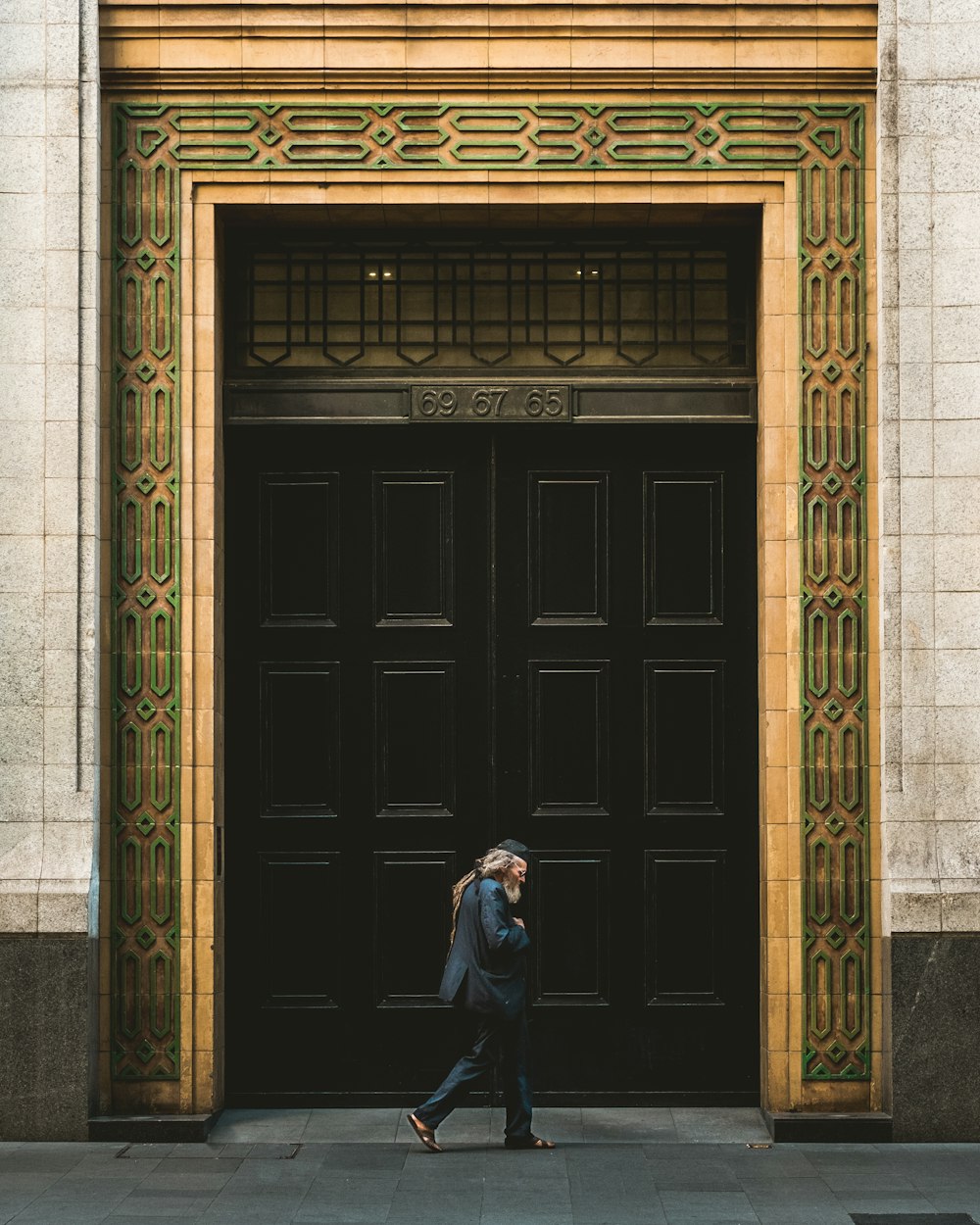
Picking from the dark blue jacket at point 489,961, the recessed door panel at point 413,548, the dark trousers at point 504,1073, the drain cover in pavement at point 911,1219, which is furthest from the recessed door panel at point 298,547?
the drain cover in pavement at point 911,1219

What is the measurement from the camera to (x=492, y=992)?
409 inches

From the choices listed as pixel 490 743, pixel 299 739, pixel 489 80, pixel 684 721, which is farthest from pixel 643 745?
pixel 489 80

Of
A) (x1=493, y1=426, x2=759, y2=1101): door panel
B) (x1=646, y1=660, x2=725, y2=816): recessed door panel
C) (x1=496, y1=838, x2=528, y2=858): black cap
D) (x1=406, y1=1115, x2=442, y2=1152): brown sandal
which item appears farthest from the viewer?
(x1=646, y1=660, x2=725, y2=816): recessed door panel

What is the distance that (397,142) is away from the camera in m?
11.4

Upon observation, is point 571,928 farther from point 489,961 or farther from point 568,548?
point 568,548

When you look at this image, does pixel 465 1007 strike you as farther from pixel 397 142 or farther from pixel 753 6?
pixel 753 6

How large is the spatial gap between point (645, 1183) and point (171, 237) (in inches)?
259

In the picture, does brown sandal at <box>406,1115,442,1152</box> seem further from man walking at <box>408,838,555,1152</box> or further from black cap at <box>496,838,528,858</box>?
black cap at <box>496,838,528,858</box>

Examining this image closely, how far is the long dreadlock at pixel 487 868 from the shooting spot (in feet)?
34.8

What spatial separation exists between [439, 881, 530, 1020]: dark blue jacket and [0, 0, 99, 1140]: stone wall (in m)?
2.34

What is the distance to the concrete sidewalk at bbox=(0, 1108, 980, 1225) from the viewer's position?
9.18 m

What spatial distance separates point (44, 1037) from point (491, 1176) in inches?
116

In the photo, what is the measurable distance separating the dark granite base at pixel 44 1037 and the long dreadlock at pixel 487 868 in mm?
2315

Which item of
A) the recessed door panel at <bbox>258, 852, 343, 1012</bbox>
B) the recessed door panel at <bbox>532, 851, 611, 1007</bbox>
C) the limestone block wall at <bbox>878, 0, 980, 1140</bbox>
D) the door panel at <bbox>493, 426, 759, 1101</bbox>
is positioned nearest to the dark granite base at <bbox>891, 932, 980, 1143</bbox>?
the limestone block wall at <bbox>878, 0, 980, 1140</bbox>
